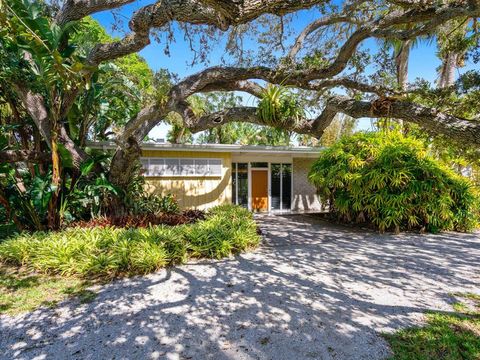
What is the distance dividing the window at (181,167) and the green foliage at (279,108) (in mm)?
5524

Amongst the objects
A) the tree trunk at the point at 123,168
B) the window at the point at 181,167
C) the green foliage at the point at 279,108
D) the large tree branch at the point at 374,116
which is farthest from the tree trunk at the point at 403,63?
the tree trunk at the point at 123,168

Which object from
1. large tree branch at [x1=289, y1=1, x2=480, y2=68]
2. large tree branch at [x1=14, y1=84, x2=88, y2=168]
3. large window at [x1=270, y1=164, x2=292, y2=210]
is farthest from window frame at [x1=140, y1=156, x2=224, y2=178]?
large tree branch at [x1=289, y1=1, x2=480, y2=68]

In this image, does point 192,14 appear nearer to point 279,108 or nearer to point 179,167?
point 279,108

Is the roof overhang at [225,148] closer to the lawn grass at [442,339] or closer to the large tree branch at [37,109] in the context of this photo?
the large tree branch at [37,109]

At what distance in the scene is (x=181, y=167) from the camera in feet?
34.8

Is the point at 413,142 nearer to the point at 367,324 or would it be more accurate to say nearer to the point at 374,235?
the point at 374,235

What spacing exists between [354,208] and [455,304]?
531 centimetres

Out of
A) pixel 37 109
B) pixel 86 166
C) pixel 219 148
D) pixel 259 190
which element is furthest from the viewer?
pixel 259 190

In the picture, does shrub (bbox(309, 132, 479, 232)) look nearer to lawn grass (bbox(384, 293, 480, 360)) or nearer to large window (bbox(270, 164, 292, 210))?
large window (bbox(270, 164, 292, 210))

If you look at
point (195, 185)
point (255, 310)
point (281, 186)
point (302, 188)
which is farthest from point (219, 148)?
point (255, 310)

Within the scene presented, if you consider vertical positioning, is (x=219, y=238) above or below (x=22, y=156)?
below

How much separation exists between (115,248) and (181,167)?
5.71m

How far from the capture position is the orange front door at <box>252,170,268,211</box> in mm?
12812

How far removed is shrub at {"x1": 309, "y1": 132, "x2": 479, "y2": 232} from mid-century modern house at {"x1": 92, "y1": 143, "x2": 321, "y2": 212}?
335 cm
